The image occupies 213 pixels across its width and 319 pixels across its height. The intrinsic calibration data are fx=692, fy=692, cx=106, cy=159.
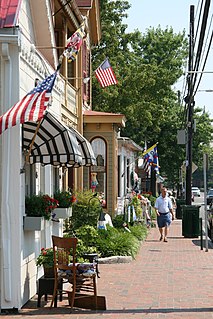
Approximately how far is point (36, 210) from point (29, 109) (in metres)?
2.34

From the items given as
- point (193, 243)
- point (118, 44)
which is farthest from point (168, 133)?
point (193, 243)

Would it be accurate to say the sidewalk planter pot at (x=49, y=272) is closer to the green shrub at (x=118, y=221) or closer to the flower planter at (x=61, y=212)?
the flower planter at (x=61, y=212)

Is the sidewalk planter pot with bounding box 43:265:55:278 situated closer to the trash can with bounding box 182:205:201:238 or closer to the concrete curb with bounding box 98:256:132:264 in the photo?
the concrete curb with bounding box 98:256:132:264

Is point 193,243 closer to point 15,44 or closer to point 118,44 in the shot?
point 15,44

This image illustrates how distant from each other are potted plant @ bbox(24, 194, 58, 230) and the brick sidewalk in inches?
52.0

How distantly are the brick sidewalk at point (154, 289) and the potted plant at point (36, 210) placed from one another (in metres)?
1.32

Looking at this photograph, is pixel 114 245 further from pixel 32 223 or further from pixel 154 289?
pixel 32 223

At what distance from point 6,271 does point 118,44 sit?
29416 mm

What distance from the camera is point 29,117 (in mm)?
9719

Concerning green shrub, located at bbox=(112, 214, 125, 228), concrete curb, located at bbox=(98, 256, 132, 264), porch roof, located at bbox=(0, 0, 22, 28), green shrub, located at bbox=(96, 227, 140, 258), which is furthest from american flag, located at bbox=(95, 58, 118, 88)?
porch roof, located at bbox=(0, 0, 22, 28)

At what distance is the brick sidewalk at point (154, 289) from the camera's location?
10.7 metres

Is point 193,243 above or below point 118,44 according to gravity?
below

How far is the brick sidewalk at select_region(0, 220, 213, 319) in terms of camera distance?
35.0 feet

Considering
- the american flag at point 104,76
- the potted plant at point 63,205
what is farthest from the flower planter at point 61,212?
the american flag at point 104,76
